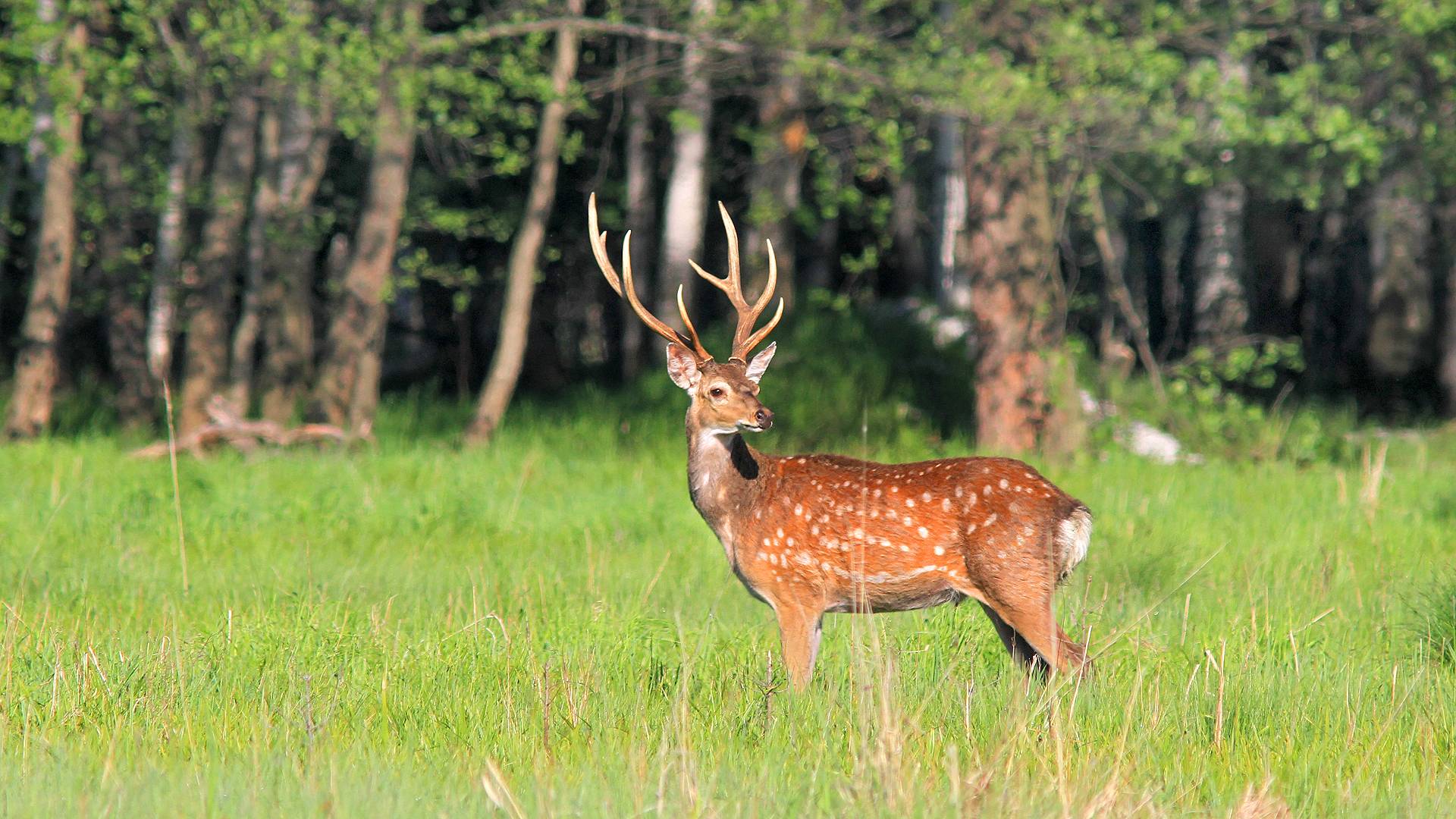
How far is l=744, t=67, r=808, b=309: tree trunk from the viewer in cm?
1359

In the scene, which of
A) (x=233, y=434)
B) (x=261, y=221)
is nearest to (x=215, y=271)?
(x=261, y=221)

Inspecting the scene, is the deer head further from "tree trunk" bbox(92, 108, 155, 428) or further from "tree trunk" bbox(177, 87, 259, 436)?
"tree trunk" bbox(92, 108, 155, 428)

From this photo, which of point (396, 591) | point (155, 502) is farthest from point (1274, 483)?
point (155, 502)

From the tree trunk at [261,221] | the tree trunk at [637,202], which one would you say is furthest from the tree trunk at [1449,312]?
the tree trunk at [261,221]

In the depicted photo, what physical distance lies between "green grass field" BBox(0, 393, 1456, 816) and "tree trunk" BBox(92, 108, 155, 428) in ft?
18.2

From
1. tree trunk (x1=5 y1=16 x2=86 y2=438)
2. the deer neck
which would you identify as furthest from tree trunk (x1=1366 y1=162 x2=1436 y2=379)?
the deer neck

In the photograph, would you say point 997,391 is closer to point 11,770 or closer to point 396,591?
point 396,591

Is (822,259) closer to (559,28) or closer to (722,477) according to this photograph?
(559,28)

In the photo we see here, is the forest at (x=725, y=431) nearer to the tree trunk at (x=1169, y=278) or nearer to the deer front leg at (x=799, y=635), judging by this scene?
the deer front leg at (x=799, y=635)

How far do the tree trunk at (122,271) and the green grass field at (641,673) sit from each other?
554cm

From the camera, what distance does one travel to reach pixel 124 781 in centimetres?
401

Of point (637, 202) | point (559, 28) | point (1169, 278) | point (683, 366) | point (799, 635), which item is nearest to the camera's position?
point (799, 635)

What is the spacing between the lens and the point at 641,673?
17.1 feet

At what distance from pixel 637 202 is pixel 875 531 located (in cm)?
1211
